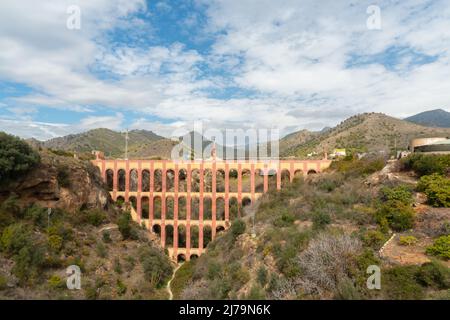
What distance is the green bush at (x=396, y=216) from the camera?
20453 millimetres

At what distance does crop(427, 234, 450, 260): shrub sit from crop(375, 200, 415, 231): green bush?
3.48 meters

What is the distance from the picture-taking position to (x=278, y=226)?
26562mm

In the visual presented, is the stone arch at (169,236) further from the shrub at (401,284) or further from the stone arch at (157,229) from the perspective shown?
the shrub at (401,284)

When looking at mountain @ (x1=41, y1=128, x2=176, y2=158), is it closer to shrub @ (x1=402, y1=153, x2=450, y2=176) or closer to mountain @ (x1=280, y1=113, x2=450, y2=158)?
mountain @ (x1=280, y1=113, x2=450, y2=158)

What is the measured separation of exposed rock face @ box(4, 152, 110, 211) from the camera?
1140 inches

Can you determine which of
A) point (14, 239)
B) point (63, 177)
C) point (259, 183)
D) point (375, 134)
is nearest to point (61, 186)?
point (63, 177)

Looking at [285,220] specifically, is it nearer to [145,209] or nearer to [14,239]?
[14,239]

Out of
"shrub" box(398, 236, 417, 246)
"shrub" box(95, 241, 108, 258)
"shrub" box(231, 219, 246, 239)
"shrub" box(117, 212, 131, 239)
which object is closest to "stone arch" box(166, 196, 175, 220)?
"shrub" box(117, 212, 131, 239)

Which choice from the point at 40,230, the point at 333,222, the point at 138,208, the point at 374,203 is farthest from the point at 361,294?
the point at 138,208

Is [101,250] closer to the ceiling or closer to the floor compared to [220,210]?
closer to the floor

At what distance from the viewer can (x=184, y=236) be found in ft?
142

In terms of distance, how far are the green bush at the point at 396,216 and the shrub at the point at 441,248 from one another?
137 inches

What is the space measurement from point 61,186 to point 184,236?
17.6 m

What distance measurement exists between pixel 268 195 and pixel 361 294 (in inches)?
986
